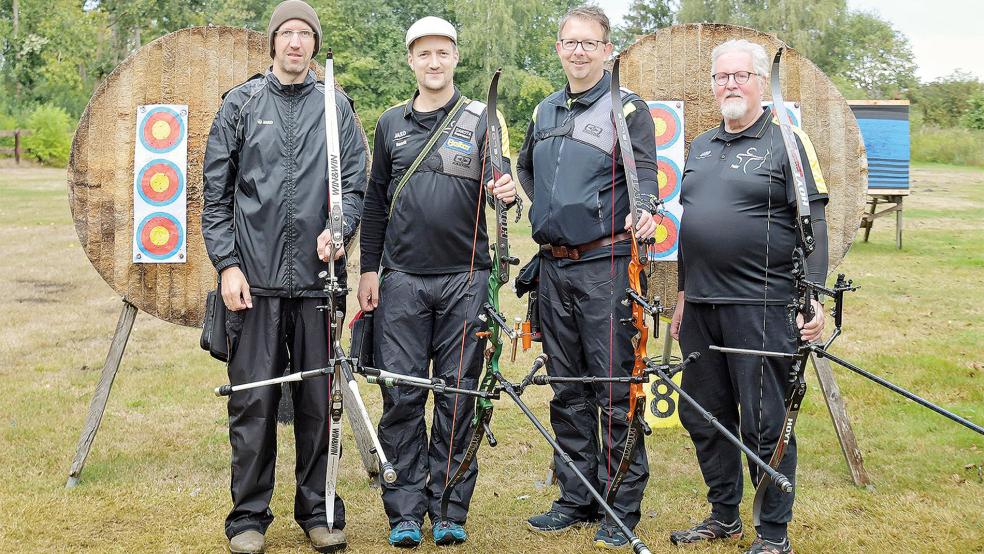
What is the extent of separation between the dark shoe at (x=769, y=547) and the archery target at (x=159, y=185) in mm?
2931

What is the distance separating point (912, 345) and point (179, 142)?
5.79m

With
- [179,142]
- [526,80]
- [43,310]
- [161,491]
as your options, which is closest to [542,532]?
[161,491]

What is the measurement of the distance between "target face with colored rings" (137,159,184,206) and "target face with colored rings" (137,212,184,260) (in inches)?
3.1

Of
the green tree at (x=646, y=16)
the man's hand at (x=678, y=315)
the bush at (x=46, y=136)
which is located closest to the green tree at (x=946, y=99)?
the green tree at (x=646, y=16)

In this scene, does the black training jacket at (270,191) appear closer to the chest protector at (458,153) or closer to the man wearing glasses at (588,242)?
the chest protector at (458,153)

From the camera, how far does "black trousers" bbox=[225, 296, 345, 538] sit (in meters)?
3.74

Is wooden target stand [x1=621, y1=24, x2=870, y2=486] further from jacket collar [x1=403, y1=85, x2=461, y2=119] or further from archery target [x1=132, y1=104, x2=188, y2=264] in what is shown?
archery target [x1=132, y1=104, x2=188, y2=264]

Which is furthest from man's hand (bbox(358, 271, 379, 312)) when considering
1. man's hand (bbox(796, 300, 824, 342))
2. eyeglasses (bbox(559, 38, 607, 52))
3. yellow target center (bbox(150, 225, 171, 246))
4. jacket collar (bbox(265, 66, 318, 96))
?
man's hand (bbox(796, 300, 824, 342))

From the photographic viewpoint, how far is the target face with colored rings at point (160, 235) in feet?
15.7

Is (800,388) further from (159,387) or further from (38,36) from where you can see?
(38,36)

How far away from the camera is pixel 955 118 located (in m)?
35.6

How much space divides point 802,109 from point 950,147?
2666 cm

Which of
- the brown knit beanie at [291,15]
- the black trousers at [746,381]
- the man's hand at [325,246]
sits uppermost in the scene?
the brown knit beanie at [291,15]

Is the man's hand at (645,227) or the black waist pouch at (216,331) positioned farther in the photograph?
the black waist pouch at (216,331)
